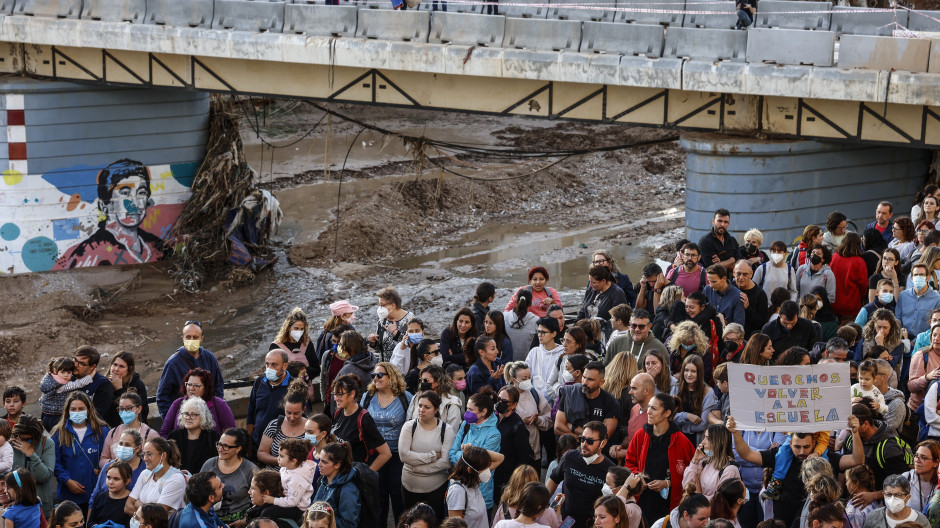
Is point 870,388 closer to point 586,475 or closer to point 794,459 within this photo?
point 794,459

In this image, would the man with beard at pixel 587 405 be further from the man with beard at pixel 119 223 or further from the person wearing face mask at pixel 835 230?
the man with beard at pixel 119 223

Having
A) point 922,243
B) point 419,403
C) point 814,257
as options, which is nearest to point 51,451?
point 419,403

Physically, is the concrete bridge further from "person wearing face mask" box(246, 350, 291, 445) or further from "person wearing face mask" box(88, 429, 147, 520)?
"person wearing face mask" box(88, 429, 147, 520)

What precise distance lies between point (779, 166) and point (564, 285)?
5.56 meters

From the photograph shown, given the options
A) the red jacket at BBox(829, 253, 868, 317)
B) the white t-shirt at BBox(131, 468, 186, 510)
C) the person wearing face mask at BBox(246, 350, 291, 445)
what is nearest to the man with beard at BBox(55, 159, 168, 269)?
the person wearing face mask at BBox(246, 350, 291, 445)

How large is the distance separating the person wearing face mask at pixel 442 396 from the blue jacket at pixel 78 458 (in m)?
2.56

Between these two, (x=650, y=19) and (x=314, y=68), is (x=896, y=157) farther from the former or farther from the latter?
(x=314, y=68)

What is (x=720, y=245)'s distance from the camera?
12961 mm

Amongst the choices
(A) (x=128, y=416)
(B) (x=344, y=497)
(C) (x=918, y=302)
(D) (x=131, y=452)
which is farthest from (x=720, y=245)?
(D) (x=131, y=452)

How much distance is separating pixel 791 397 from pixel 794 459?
0.44m

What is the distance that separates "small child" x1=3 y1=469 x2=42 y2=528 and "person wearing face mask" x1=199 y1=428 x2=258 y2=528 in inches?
46.3

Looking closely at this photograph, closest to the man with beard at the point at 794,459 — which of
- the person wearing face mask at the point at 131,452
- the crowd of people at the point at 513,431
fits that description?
the crowd of people at the point at 513,431

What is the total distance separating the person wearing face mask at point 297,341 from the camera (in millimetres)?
10625

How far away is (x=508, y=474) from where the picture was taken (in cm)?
893
